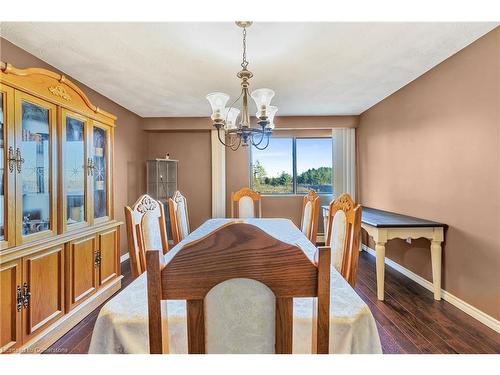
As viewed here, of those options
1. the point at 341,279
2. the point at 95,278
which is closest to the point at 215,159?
the point at 95,278

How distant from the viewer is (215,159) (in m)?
4.74

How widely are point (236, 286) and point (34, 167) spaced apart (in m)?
2.00

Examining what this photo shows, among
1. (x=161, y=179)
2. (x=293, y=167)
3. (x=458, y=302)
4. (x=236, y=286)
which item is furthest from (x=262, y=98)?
(x=293, y=167)

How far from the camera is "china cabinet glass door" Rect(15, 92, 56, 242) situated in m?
1.73

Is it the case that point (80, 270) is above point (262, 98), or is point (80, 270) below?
below

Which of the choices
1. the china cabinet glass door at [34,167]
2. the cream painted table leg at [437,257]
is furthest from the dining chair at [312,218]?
the china cabinet glass door at [34,167]

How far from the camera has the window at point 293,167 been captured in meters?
5.05

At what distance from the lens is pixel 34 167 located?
190cm

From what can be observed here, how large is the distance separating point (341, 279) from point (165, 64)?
241 cm

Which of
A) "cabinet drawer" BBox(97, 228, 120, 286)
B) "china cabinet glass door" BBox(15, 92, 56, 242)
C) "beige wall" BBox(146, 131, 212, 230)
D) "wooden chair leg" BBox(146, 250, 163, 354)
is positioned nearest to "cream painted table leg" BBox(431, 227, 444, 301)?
"wooden chair leg" BBox(146, 250, 163, 354)

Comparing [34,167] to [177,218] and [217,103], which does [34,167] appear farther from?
[217,103]

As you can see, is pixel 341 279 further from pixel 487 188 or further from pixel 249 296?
pixel 487 188
